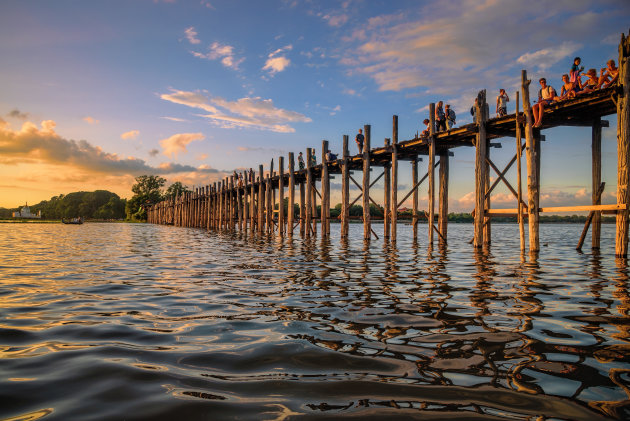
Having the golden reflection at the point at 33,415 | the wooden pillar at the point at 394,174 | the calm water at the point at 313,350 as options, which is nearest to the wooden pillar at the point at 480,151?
the wooden pillar at the point at 394,174

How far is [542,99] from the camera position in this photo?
12.8m

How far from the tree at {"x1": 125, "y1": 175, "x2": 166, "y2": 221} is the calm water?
10644 cm

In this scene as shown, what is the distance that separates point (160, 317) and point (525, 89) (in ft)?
42.0

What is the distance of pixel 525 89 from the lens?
12.8m

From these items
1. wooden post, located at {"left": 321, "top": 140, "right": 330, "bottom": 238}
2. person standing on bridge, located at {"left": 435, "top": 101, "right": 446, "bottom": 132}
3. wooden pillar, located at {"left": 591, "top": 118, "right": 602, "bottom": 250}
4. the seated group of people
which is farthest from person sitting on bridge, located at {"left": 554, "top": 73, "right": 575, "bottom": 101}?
wooden post, located at {"left": 321, "top": 140, "right": 330, "bottom": 238}

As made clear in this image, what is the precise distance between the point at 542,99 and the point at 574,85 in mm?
911

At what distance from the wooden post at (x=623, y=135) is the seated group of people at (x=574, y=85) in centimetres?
38

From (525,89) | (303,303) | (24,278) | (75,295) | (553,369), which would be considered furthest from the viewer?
(525,89)

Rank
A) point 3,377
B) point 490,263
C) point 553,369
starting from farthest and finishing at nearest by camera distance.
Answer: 1. point 490,263
2. point 553,369
3. point 3,377

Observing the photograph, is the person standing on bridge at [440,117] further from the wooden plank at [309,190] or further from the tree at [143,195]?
the tree at [143,195]

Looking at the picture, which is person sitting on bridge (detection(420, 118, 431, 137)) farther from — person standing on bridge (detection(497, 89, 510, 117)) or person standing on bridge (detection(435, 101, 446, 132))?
person standing on bridge (detection(497, 89, 510, 117))

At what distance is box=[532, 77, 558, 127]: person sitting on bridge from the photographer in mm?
12445

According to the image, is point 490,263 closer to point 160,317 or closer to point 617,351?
point 617,351

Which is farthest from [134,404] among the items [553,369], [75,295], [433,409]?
[75,295]
